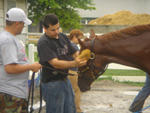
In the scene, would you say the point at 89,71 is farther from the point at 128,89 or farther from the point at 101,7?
the point at 101,7

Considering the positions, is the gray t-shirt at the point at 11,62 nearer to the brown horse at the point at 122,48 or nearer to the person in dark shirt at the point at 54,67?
the person in dark shirt at the point at 54,67

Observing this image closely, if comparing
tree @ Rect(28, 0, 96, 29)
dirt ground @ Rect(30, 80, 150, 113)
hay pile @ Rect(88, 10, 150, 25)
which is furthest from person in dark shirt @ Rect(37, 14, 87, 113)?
hay pile @ Rect(88, 10, 150, 25)

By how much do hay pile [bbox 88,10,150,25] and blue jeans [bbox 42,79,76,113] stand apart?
25.2 metres

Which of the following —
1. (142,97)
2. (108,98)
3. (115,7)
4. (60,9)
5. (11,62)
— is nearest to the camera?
(11,62)

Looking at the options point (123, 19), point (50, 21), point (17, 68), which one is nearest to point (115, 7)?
point (123, 19)

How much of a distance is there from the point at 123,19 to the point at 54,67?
86.8 ft

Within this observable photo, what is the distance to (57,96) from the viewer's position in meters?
3.20

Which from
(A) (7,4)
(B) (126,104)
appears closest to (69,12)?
(A) (7,4)

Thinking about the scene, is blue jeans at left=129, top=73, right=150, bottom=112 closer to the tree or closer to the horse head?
the horse head

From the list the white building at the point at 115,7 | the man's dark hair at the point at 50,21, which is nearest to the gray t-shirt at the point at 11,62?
the man's dark hair at the point at 50,21

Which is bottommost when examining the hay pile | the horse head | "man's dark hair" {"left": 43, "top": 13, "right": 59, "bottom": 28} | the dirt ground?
the dirt ground

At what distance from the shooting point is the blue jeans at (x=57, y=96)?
320 centimetres

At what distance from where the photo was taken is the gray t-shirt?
9.12ft

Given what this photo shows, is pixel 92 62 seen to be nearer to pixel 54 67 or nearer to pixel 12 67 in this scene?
pixel 54 67
